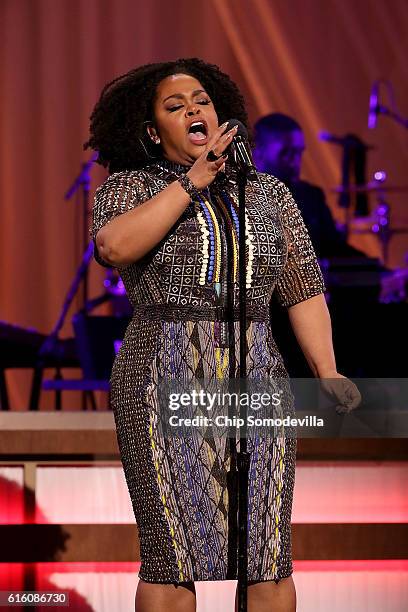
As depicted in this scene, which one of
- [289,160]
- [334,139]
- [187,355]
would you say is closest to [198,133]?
[187,355]

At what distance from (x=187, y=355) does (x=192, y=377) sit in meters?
0.04

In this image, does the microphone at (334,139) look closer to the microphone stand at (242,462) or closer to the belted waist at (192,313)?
the belted waist at (192,313)

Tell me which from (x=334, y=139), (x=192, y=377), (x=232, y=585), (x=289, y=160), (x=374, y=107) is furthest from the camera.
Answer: (x=334, y=139)

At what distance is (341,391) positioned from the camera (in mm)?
2199

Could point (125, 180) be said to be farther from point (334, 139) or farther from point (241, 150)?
point (334, 139)

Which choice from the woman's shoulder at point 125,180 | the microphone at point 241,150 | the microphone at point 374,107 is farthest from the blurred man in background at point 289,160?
the microphone at point 241,150

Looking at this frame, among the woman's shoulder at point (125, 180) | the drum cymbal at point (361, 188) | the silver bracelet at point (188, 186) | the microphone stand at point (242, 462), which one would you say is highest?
the drum cymbal at point (361, 188)

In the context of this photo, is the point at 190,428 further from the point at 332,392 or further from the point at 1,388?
the point at 1,388

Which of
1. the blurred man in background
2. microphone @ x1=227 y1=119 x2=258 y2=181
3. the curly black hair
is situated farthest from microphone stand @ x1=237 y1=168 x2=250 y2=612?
the blurred man in background

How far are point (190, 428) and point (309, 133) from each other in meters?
4.93

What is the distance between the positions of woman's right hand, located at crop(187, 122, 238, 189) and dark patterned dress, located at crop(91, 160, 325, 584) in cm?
15

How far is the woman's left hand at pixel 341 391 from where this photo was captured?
2.18 m

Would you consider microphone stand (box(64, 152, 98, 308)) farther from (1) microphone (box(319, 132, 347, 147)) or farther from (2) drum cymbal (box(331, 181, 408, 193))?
(2) drum cymbal (box(331, 181, 408, 193))

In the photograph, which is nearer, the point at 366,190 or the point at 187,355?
the point at 187,355
